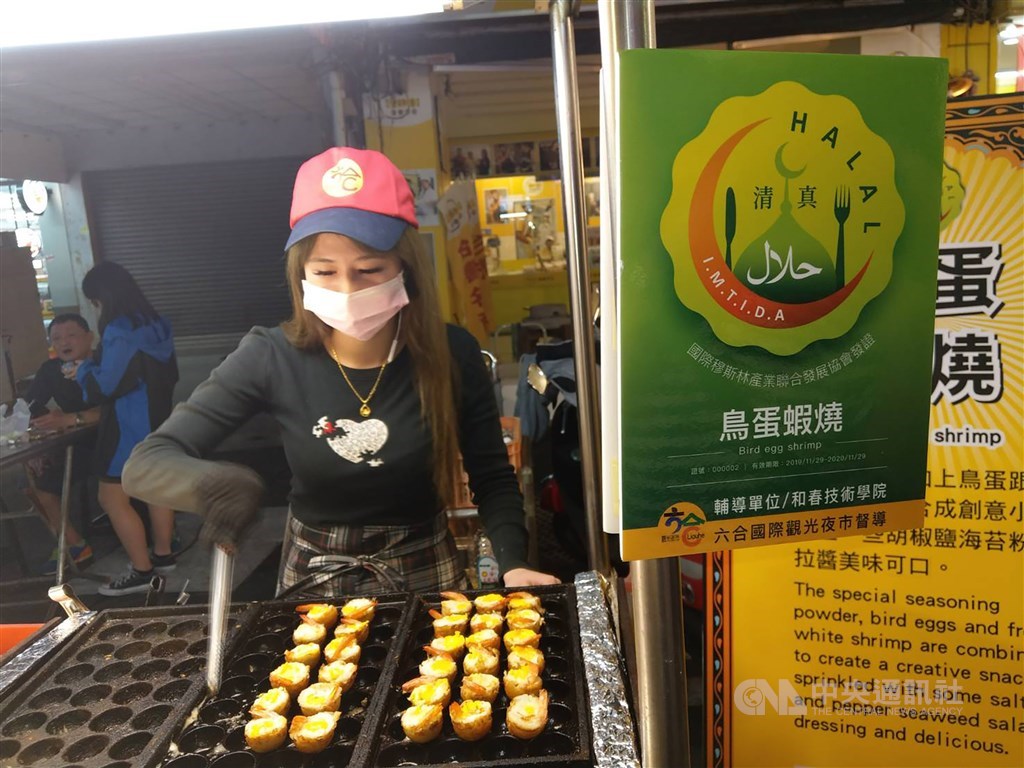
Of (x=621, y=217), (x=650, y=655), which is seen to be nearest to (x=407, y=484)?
(x=650, y=655)

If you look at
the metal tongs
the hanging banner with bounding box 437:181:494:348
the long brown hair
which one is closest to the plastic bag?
the hanging banner with bounding box 437:181:494:348

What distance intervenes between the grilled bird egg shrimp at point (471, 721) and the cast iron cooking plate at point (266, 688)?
5.1 inches

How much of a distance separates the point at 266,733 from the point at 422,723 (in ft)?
0.81

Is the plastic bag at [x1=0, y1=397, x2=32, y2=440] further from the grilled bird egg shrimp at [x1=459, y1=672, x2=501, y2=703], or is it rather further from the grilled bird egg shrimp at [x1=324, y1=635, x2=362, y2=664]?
the grilled bird egg shrimp at [x1=459, y1=672, x2=501, y2=703]

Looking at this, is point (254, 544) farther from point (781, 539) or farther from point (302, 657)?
point (781, 539)

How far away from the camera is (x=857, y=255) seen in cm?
63

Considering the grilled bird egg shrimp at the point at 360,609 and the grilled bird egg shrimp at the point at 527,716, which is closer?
the grilled bird egg shrimp at the point at 527,716

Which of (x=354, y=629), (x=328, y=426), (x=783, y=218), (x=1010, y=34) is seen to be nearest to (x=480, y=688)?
(x=354, y=629)

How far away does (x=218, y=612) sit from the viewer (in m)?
1.24

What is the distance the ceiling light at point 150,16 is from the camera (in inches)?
43.3

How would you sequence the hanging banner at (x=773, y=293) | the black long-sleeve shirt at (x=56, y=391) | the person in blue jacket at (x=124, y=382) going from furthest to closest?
1. the black long-sleeve shirt at (x=56, y=391)
2. the person in blue jacket at (x=124, y=382)
3. the hanging banner at (x=773, y=293)

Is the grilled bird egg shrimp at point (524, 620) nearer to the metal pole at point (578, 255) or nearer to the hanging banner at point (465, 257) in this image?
the metal pole at point (578, 255)

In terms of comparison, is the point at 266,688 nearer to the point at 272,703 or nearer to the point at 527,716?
the point at 272,703

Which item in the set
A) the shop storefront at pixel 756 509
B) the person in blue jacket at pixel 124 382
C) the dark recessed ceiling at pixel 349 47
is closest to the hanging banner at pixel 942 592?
the shop storefront at pixel 756 509
